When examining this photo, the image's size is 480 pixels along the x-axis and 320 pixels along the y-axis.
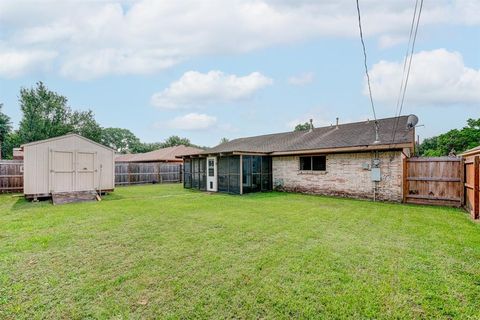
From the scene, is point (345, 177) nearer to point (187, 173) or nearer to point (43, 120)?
point (187, 173)

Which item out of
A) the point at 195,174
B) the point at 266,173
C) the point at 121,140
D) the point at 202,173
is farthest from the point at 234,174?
the point at 121,140

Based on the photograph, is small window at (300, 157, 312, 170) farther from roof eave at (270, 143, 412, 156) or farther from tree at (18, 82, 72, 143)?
tree at (18, 82, 72, 143)

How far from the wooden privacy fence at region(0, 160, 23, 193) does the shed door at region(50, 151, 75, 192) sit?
417 cm

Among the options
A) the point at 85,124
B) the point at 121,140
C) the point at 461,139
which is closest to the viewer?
the point at 461,139

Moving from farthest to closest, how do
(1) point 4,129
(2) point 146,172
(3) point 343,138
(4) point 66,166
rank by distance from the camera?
(1) point 4,129
(2) point 146,172
(3) point 343,138
(4) point 66,166

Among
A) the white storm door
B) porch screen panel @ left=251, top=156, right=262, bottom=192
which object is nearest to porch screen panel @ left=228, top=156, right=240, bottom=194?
porch screen panel @ left=251, top=156, right=262, bottom=192

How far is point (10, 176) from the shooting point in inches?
532

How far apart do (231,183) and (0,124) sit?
3611cm

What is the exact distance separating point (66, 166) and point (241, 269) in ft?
36.7

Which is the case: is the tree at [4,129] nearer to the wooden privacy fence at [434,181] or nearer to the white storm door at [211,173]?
the white storm door at [211,173]

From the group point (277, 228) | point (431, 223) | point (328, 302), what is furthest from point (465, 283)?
point (431, 223)

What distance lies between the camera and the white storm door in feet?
47.7

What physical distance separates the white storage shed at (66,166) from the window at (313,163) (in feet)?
31.8

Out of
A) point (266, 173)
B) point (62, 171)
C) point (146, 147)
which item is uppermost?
point (146, 147)
